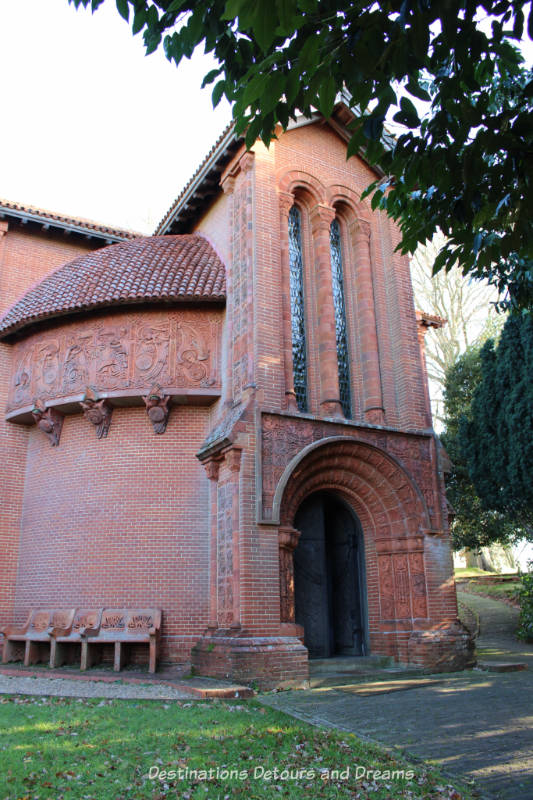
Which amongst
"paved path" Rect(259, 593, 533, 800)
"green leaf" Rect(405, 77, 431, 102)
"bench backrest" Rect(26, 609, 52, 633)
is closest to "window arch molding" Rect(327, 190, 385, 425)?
"paved path" Rect(259, 593, 533, 800)

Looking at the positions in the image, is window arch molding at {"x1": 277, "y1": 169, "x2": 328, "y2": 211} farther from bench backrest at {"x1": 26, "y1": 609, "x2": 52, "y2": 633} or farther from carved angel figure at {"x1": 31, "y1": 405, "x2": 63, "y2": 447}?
bench backrest at {"x1": 26, "y1": 609, "x2": 52, "y2": 633}

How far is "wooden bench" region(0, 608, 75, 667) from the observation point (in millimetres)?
12000

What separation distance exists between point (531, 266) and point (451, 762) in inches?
228

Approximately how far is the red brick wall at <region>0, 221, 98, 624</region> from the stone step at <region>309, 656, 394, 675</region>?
6.87m

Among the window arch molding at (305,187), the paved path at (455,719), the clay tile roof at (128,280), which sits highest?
the window arch molding at (305,187)

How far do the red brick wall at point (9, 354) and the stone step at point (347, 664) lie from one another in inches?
271

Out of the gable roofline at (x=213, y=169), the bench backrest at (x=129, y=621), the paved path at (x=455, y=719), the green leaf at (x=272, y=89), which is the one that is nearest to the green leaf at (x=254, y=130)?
the green leaf at (x=272, y=89)

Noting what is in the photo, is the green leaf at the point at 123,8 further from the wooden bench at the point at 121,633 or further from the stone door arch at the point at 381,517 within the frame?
the wooden bench at the point at 121,633

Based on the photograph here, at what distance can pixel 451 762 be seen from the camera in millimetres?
5449

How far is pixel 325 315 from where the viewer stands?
42.0ft

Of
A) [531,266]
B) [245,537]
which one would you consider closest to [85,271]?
[245,537]

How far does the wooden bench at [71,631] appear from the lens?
11.5 m

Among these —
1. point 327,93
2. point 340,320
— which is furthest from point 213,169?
point 327,93

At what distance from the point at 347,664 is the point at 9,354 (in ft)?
33.5
